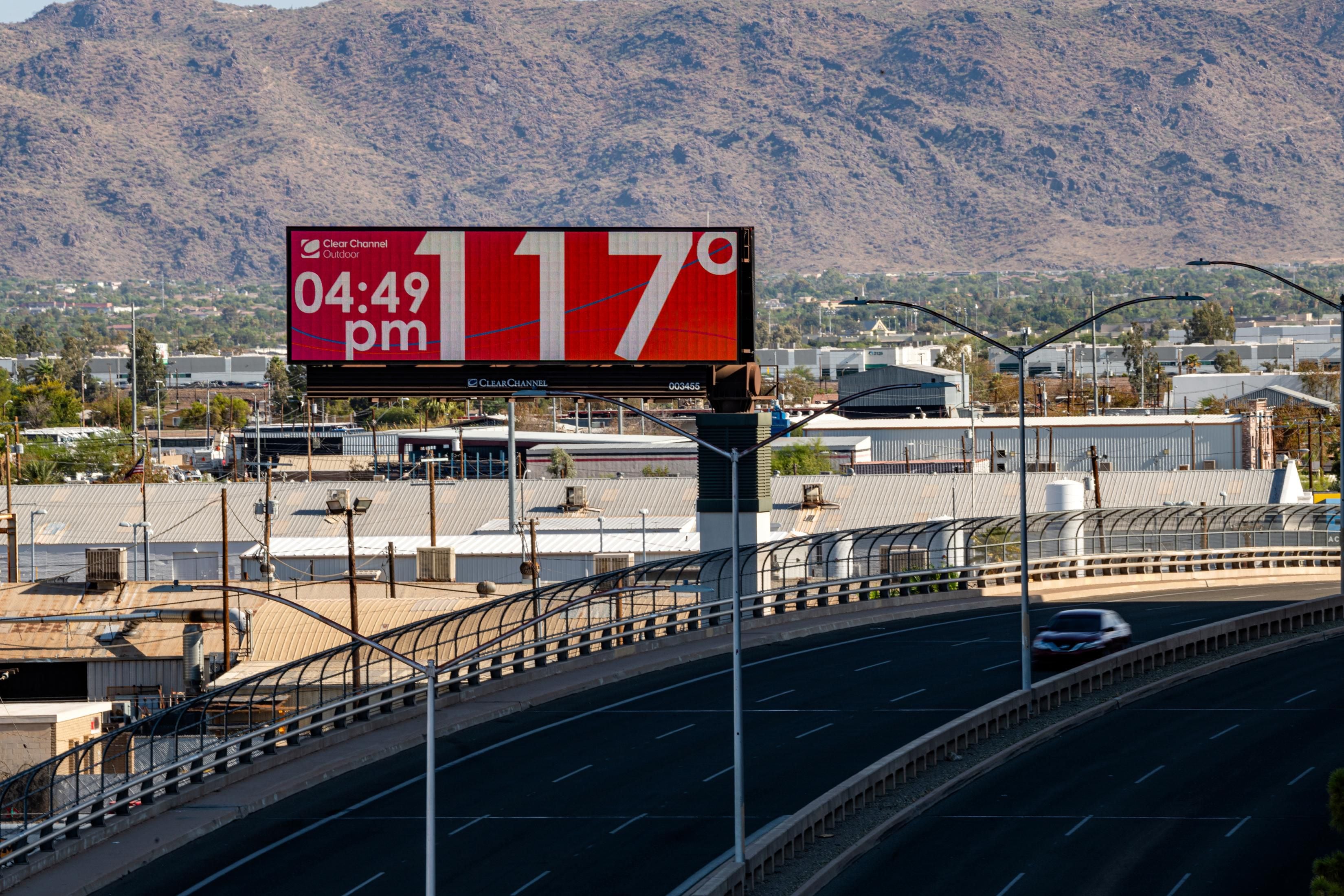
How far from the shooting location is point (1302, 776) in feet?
109

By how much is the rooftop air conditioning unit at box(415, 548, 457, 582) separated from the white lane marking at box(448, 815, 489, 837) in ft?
125

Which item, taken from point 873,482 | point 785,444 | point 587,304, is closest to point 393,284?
point 587,304

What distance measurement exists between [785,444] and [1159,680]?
82872 mm

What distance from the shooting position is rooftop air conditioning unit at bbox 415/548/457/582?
6862 centimetres

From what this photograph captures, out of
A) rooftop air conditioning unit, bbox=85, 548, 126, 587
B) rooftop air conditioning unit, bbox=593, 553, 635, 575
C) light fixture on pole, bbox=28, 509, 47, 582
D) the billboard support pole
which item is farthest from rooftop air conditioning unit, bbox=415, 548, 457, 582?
light fixture on pole, bbox=28, 509, 47, 582

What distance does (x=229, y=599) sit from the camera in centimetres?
6109

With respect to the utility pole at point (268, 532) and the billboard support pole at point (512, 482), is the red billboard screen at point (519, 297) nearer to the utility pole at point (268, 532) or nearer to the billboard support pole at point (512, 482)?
the utility pole at point (268, 532)

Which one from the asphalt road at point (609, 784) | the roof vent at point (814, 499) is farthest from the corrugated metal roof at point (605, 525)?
the asphalt road at point (609, 784)

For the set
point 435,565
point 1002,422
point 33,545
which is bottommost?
point 435,565

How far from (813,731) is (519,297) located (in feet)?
77.4

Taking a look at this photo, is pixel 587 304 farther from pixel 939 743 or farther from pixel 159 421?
pixel 159 421

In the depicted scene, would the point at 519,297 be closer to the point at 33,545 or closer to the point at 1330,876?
the point at 33,545

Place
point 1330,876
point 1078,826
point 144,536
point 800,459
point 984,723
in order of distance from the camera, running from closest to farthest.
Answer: point 1330,876 < point 1078,826 < point 984,723 < point 144,536 < point 800,459

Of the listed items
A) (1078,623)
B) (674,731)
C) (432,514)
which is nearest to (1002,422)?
(432,514)
